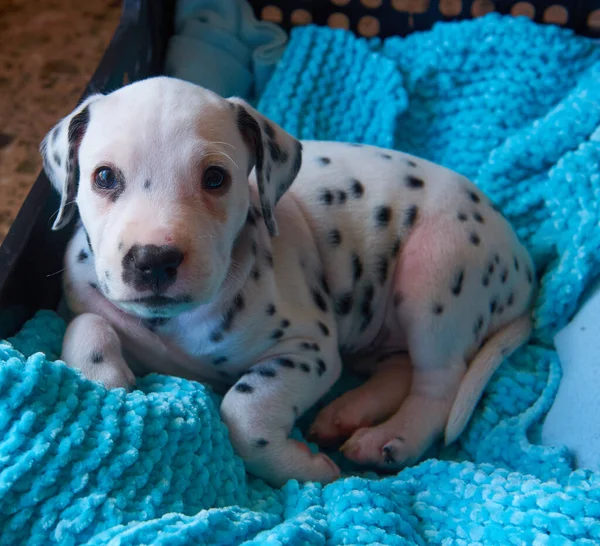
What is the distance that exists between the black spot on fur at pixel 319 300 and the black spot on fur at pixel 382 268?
0.24 m

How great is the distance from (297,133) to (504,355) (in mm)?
1321

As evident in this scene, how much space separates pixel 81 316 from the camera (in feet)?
Result: 7.64

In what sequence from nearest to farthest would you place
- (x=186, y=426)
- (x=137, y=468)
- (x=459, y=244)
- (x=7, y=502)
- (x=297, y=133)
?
(x=7, y=502) < (x=137, y=468) < (x=186, y=426) < (x=459, y=244) < (x=297, y=133)

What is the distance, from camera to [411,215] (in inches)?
108

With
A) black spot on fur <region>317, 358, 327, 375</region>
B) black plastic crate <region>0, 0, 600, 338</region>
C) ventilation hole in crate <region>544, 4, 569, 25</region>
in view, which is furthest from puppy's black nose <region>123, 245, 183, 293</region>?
ventilation hole in crate <region>544, 4, 569, 25</region>

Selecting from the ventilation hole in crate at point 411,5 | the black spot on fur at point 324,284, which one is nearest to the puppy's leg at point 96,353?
the black spot on fur at point 324,284

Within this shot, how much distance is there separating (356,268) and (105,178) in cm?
100

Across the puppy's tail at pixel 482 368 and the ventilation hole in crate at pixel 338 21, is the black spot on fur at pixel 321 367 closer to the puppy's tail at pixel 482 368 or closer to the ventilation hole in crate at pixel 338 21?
the puppy's tail at pixel 482 368

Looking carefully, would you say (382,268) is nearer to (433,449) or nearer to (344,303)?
(344,303)

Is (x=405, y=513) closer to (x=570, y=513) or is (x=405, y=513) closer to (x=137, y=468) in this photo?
(x=570, y=513)

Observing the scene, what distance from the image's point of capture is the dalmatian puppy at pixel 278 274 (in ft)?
6.46

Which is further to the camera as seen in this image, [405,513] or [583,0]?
[583,0]

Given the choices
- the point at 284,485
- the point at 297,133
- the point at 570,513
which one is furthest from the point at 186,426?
the point at 297,133

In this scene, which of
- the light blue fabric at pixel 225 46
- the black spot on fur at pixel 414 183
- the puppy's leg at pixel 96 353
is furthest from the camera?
the light blue fabric at pixel 225 46
